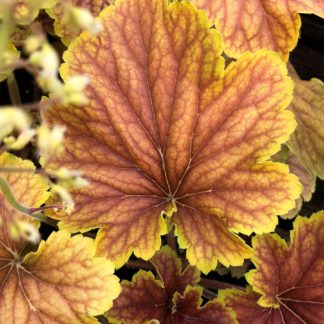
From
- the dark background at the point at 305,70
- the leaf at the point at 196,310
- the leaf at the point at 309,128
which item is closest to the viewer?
the leaf at the point at 196,310

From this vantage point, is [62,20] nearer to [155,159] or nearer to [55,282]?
[155,159]

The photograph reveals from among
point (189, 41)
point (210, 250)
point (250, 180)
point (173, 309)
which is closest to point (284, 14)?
point (189, 41)

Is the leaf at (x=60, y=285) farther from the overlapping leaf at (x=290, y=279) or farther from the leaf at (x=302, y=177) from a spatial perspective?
the leaf at (x=302, y=177)

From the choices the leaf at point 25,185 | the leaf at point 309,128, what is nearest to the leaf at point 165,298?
the leaf at point 25,185

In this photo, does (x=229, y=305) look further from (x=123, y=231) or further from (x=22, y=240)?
(x=22, y=240)

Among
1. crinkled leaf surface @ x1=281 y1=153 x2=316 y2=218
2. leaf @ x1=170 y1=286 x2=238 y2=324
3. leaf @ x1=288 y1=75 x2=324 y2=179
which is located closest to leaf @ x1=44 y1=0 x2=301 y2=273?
leaf @ x1=170 y1=286 x2=238 y2=324

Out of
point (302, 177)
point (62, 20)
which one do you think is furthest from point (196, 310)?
point (62, 20)
